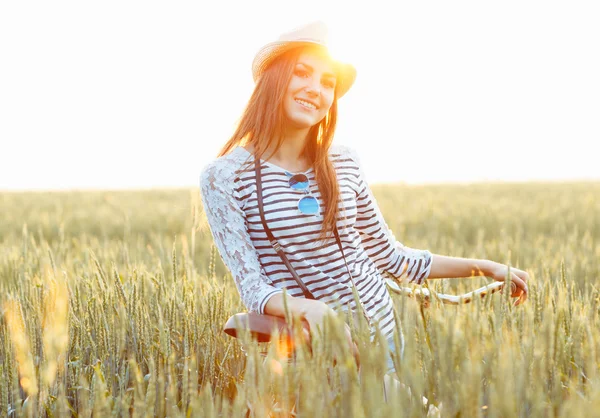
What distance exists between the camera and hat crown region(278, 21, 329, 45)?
1.77m

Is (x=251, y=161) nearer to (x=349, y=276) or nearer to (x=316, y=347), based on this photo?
(x=349, y=276)

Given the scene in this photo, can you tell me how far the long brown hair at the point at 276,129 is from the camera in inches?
70.6

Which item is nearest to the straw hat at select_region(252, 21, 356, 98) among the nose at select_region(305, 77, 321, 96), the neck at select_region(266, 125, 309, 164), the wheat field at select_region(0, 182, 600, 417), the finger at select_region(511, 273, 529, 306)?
the nose at select_region(305, 77, 321, 96)

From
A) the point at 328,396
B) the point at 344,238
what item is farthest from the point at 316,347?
the point at 344,238

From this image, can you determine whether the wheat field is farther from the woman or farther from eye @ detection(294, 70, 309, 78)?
eye @ detection(294, 70, 309, 78)

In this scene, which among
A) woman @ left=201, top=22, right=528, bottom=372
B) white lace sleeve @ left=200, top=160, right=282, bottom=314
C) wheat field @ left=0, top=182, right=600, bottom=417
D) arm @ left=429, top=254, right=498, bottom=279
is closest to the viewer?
wheat field @ left=0, top=182, right=600, bottom=417

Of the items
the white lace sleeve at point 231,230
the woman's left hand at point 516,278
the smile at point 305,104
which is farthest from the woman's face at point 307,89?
the woman's left hand at point 516,278

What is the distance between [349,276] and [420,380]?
0.83m

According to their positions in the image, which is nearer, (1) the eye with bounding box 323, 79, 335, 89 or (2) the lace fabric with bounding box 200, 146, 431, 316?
(2) the lace fabric with bounding box 200, 146, 431, 316

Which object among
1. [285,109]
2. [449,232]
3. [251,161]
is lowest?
[449,232]

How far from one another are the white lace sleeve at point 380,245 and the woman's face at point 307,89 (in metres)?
0.25

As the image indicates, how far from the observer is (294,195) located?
5.85 feet

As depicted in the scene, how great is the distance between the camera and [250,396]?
1108 millimetres

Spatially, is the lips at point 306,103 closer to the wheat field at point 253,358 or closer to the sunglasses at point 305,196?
the sunglasses at point 305,196
